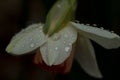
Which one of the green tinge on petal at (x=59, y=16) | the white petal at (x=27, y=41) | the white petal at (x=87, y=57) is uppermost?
the green tinge on petal at (x=59, y=16)

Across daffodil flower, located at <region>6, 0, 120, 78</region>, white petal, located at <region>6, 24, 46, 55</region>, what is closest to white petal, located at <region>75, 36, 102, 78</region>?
daffodil flower, located at <region>6, 0, 120, 78</region>

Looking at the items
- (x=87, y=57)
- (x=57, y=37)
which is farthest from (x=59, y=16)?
(x=87, y=57)

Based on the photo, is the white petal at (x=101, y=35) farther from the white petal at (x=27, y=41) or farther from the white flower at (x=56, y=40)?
the white petal at (x=27, y=41)

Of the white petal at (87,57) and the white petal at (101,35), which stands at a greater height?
the white petal at (101,35)

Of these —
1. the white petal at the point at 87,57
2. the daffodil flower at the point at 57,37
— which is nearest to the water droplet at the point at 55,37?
the daffodil flower at the point at 57,37

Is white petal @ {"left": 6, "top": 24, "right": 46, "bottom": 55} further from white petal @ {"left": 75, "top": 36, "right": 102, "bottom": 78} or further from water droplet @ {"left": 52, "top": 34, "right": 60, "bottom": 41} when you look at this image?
white petal @ {"left": 75, "top": 36, "right": 102, "bottom": 78}

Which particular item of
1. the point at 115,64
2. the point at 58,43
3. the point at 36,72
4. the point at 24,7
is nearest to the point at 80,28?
the point at 58,43

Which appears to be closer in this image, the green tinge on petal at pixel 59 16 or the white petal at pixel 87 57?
the green tinge on petal at pixel 59 16
